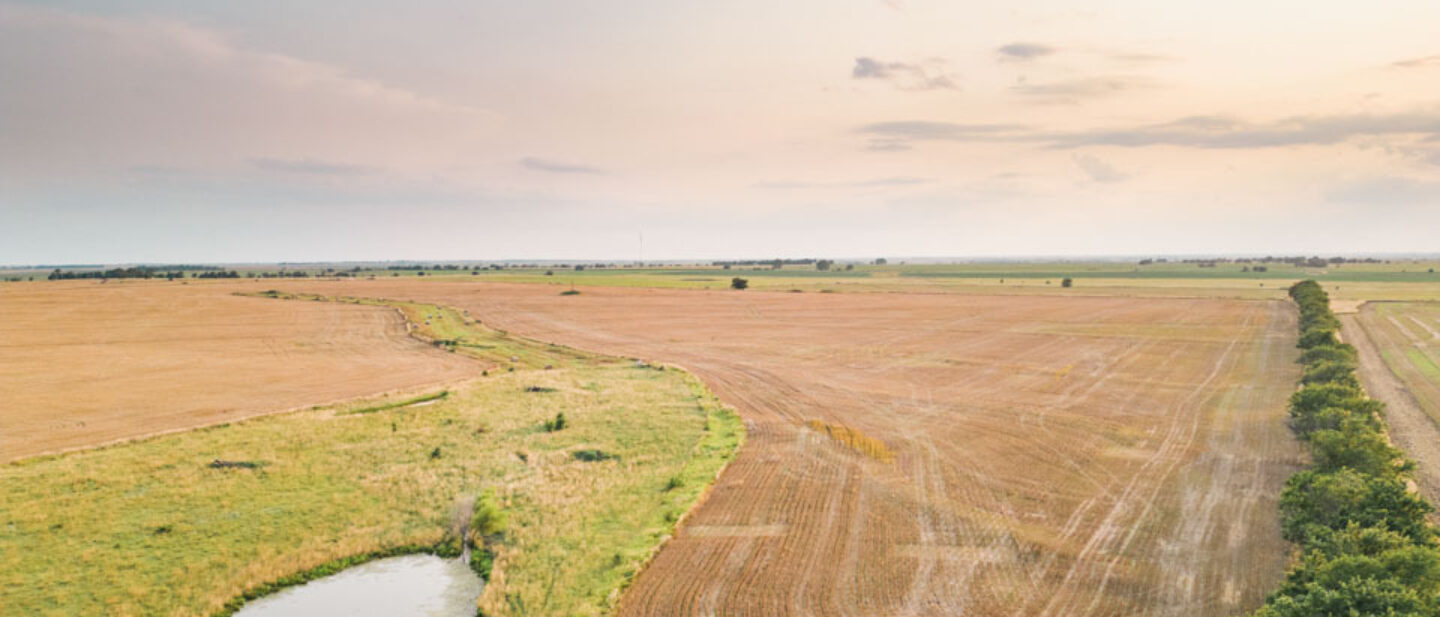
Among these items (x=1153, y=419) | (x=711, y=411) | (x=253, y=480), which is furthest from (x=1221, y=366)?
(x=253, y=480)

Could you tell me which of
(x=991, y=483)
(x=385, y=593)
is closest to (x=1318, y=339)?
(x=991, y=483)

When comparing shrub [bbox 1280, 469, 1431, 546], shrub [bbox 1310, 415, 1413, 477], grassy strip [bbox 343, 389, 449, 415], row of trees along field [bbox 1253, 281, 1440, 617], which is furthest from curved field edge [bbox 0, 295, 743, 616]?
shrub [bbox 1310, 415, 1413, 477]

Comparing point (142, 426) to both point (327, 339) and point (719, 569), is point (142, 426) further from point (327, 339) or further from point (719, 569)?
point (327, 339)

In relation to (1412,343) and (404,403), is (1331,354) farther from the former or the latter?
(404,403)

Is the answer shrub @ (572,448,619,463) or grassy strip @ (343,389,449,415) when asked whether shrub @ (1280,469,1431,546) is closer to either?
shrub @ (572,448,619,463)

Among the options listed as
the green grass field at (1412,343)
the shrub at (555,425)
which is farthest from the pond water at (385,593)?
the green grass field at (1412,343)

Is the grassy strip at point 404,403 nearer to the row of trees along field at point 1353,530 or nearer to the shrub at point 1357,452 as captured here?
the row of trees along field at point 1353,530
